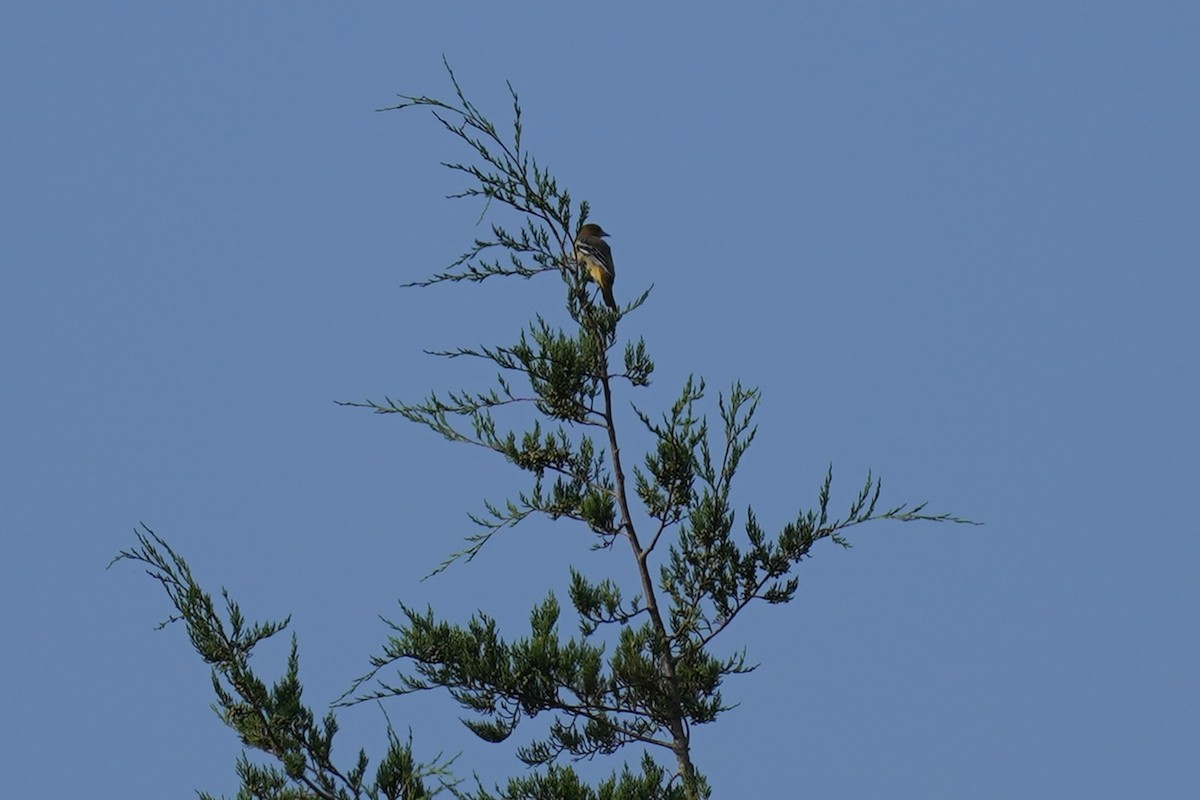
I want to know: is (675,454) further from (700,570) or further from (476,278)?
(476,278)

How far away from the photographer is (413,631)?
10.7 m

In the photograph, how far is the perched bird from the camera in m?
12.4

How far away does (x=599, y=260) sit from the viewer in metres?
12.8

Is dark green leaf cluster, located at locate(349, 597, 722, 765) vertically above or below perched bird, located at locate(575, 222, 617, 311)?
below

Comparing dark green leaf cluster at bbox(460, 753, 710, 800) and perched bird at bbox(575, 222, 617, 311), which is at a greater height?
perched bird at bbox(575, 222, 617, 311)

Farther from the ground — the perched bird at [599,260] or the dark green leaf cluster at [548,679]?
the perched bird at [599,260]

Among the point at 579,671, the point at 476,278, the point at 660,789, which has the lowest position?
the point at 660,789

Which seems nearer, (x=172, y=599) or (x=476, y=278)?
(x=172, y=599)

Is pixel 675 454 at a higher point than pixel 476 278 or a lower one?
lower

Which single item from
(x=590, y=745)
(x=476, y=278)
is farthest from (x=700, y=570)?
(x=476, y=278)

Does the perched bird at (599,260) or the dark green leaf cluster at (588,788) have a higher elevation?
the perched bird at (599,260)

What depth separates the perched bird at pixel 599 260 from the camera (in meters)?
12.4

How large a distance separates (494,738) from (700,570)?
150 centimetres

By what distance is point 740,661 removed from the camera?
1084 centimetres
